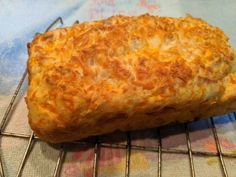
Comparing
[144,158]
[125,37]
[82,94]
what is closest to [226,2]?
[125,37]

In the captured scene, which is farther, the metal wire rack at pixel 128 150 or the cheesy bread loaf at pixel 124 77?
the metal wire rack at pixel 128 150

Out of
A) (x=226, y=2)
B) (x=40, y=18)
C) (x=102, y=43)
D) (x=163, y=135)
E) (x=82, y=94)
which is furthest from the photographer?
(x=226, y=2)

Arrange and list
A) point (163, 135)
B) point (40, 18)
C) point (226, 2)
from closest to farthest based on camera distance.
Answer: point (163, 135) → point (40, 18) → point (226, 2)

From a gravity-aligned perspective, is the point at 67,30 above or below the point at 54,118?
above

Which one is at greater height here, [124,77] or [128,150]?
[124,77]

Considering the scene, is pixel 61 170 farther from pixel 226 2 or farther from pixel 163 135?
pixel 226 2

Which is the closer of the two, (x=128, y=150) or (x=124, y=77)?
(x=124, y=77)

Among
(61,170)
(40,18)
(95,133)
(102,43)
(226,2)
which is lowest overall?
(61,170)

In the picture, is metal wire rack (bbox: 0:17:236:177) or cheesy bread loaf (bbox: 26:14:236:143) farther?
metal wire rack (bbox: 0:17:236:177)
